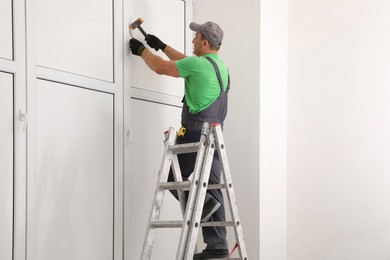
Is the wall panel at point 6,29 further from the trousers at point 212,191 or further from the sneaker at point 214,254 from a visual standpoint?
the sneaker at point 214,254

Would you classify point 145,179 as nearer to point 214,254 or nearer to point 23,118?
point 214,254

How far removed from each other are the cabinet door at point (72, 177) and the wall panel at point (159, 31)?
355 mm

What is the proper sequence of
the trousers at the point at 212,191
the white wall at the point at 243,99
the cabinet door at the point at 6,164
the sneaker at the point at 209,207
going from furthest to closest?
1. the white wall at the point at 243,99
2. the trousers at the point at 212,191
3. the sneaker at the point at 209,207
4. the cabinet door at the point at 6,164

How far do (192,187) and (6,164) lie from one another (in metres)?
0.86

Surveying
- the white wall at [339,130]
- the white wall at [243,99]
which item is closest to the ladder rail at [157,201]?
the white wall at [243,99]

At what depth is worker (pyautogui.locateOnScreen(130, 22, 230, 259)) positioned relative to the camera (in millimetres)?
3334

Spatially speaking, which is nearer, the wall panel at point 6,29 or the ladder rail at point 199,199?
the wall panel at point 6,29

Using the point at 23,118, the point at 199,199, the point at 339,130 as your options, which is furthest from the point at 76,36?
the point at 339,130

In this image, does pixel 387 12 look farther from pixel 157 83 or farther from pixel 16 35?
pixel 16 35

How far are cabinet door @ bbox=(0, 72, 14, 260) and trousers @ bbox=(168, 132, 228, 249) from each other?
0.96 meters

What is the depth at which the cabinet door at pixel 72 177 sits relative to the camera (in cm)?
303

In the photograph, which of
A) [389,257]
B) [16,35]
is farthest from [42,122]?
[389,257]

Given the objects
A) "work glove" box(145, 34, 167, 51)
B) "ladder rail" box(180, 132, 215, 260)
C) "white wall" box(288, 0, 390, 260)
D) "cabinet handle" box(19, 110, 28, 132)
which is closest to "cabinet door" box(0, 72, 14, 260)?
"cabinet handle" box(19, 110, 28, 132)

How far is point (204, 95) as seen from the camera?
11.4 feet
